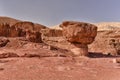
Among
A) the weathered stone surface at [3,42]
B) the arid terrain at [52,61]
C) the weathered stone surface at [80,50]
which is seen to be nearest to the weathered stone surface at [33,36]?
the arid terrain at [52,61]

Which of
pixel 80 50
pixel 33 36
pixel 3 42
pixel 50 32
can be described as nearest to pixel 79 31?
pixel 80 50

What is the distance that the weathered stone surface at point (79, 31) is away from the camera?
1619 cm

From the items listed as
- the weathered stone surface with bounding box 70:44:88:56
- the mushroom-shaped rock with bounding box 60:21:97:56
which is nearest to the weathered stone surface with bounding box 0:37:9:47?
the mushroom-shaped rock with bounding box 60:21:97:56

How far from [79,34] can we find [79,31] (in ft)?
0.66

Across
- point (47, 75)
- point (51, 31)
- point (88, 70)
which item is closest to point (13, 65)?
point (47, 75)

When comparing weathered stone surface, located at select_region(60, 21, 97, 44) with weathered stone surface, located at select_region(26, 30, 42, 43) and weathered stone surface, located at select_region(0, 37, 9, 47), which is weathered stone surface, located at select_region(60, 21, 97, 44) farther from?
weathered stone surface, located at select_region(0, 37, 9, 47)

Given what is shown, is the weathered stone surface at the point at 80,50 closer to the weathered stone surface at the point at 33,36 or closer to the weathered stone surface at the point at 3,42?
the weathered stone surface at the point at 33,36

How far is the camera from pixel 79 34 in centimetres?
1622

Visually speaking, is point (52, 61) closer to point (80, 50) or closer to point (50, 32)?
point (80, 50)

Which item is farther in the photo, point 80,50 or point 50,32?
point 50,32

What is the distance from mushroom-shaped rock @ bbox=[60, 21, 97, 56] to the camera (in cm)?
1617

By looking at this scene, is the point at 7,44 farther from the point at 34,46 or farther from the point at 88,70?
the point at 88,70

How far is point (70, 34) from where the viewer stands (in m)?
16.4

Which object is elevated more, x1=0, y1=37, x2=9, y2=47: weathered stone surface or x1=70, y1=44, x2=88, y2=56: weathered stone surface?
x1=0, y1=37, x2=9, y2=47: weathered stone surface
